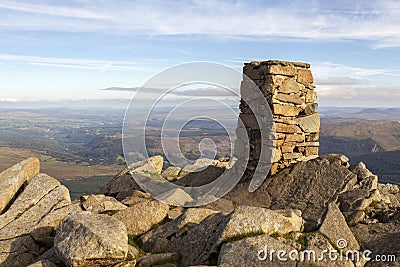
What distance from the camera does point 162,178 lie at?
66.8 ft

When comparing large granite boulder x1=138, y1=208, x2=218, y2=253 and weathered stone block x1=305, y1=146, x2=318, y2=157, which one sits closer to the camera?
large granite boulder x1=138, y1=208, x2=218, y2=253

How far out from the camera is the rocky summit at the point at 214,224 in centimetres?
930

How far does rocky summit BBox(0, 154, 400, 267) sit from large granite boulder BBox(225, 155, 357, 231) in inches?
1.7

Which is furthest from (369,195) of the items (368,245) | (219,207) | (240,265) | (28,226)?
(28,226)

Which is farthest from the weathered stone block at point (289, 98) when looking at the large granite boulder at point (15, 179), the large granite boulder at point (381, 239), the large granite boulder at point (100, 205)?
the large granite boulder at point (15, 179)

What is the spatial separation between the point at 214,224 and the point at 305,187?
601 cm

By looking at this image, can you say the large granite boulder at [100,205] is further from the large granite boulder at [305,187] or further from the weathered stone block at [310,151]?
the weathered stone block at [310,151]

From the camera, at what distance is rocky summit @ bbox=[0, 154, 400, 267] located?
9305mm

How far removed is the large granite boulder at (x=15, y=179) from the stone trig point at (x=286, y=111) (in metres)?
10.3

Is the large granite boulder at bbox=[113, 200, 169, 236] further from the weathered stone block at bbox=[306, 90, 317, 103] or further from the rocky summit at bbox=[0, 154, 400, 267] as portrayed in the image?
the weathered stone block at bbox=[306, 90, 317, 103]

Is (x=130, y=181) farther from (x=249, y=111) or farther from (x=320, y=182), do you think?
(x=320, y=182)

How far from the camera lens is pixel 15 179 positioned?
14.9 m

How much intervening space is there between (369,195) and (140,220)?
8727 millimetres

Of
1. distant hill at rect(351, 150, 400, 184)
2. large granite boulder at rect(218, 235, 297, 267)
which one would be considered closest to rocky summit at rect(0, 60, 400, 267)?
large granite boulder at rect(218, 235, 297, 267)
